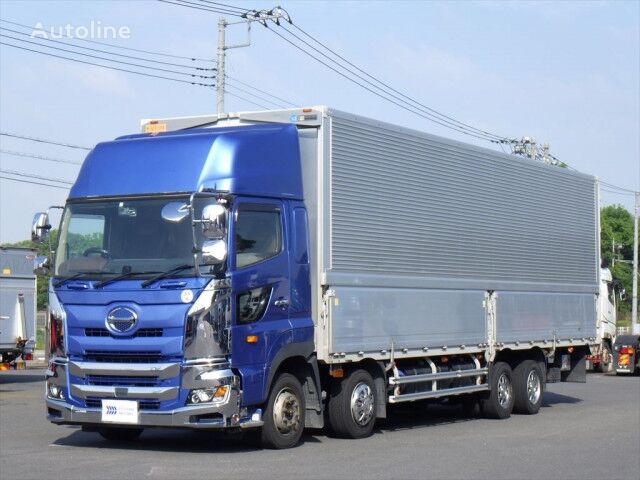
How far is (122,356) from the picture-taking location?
508 inches

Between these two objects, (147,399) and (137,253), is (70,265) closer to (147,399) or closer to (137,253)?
(137,253)

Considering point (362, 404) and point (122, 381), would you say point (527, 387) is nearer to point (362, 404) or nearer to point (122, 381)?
point (362, 404)

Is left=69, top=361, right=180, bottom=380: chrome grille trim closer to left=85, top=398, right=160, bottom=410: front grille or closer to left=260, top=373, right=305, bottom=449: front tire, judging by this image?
left=85, top=398, right=160, bottom=410: front grille

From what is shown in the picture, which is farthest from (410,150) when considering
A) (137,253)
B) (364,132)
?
(137,253)

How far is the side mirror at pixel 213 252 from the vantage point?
1250 cm

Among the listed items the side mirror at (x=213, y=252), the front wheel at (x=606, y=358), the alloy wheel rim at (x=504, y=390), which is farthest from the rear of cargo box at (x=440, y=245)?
the front wheel at (x=606, y=358)

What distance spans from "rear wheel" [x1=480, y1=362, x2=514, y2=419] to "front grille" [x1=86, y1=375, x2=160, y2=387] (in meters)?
7.33

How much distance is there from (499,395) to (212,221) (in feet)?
26.8

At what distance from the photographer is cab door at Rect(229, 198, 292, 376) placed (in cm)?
1290

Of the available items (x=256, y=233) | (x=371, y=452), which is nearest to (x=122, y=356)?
(x=256, y=233)

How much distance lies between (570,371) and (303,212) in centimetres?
921

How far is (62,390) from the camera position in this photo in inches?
526

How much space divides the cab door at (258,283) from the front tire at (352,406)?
1.54 meters

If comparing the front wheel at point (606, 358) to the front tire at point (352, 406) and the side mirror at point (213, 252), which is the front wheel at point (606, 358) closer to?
the front tire at point (352, 406)
